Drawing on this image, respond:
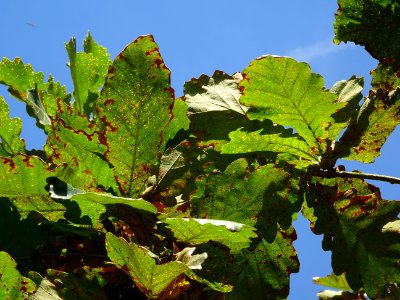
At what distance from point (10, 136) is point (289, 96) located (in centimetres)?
64

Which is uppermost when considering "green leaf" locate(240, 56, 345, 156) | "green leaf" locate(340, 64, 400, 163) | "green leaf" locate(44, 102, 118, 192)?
"green leaf" locate(340, 64, 400, 163)

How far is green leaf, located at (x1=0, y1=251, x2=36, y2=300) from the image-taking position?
1.06m

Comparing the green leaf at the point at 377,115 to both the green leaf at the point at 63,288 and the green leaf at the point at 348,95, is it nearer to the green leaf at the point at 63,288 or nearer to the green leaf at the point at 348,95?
the green leaf at the point at 348,95

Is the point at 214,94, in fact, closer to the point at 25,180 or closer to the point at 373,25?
the point at 373,25

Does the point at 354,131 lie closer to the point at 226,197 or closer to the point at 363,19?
the point at 363,19

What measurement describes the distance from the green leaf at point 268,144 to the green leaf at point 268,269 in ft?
0.60

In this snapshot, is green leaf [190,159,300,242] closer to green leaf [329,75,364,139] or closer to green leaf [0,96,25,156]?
green leaf [329,75,364,139]

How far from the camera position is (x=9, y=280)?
3.49ft

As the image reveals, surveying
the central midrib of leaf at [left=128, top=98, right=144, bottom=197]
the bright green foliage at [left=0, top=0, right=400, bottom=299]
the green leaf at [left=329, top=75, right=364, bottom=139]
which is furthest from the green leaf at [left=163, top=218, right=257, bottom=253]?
the green leaf at [left=329, top=75, right=364, bottom=139]

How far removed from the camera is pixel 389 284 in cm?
130

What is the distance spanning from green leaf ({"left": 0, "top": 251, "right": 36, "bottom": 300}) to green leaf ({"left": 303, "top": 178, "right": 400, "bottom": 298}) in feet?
2.18

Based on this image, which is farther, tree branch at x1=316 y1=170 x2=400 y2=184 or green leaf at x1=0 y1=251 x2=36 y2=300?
tree branch at x1=316 y1=170 x2=400 y2=184

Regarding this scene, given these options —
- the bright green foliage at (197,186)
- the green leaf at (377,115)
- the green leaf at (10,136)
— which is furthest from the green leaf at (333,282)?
the green leaf at (10,136)

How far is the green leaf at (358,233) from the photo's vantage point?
51.3 inches
